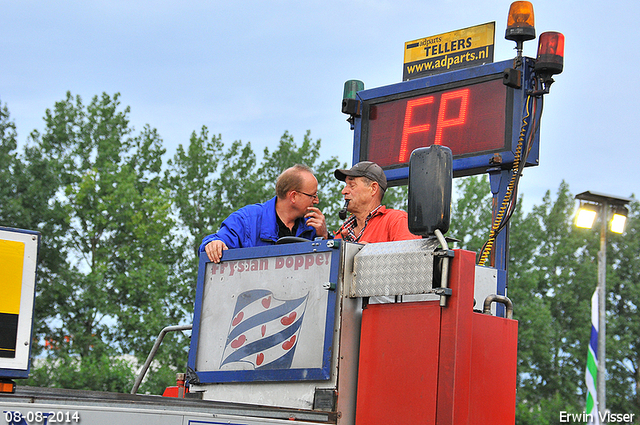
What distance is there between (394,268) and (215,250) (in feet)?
3.87

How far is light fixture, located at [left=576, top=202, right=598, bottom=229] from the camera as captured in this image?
16.8 m

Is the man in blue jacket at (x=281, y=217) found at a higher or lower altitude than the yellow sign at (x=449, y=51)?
lower

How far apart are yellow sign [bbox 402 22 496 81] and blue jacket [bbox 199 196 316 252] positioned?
2.76 m

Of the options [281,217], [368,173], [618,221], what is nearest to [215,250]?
[281,217]

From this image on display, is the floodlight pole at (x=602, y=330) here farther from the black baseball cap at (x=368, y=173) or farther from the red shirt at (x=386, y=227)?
the red shirt at (x=386, y=227)

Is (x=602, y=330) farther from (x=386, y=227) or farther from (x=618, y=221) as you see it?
(x=386, y=227)

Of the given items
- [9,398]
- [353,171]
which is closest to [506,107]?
[353,171]

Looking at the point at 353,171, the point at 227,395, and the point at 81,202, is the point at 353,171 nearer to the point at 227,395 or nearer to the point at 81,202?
the point at 227,395

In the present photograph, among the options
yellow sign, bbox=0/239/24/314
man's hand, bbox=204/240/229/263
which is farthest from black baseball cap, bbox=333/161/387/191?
yellow sign, bbox=0/239/24/314

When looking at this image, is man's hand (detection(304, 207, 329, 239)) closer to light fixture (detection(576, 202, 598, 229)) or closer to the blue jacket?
the blue jacket

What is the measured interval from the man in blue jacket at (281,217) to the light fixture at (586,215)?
42.4 ft

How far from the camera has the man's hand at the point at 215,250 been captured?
446 centimetres

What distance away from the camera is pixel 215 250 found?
4473mm

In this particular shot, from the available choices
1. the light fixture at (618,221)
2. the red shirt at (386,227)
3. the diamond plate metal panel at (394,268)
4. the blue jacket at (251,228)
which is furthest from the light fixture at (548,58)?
the light fixture at (618,221)
